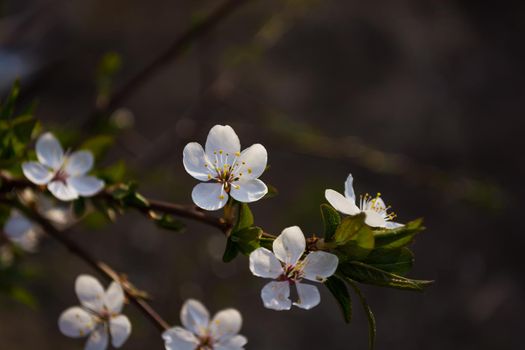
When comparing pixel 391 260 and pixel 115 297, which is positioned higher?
pixel 391 260

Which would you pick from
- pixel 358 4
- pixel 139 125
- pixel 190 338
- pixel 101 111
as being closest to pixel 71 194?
pixel 190 338

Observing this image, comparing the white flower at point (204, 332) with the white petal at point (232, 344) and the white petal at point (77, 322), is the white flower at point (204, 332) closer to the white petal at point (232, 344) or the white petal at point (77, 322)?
the white petal at point (232, 344)

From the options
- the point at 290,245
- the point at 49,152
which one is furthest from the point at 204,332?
the point at 49,152

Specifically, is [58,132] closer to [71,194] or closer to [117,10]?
[71,194]

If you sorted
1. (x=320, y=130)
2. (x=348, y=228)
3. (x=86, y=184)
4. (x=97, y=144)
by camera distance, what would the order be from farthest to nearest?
(x=320, y=130) < (x=97, y=144) < (x=86, y=184) < (x=348, y=228)

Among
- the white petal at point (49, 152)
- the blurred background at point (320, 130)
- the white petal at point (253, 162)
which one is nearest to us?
the white petal at point (253, 162)

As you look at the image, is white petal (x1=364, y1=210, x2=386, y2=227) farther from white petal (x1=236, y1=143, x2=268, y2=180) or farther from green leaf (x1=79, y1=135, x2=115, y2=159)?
green leaf (x1=79, y1=135, x2=115, y2=159)

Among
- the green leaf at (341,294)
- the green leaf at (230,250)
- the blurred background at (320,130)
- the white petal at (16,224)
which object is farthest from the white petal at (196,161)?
the blurred background at (320,130)

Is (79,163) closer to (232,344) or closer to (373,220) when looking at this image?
(232,344)
